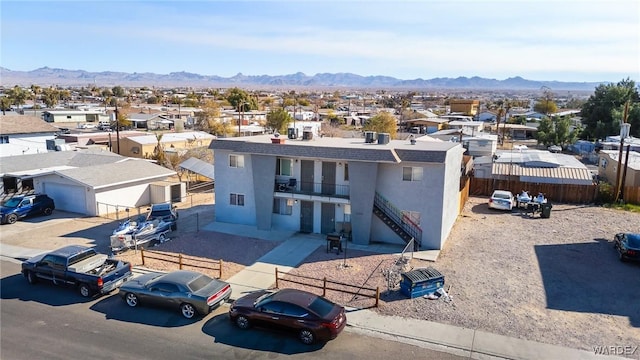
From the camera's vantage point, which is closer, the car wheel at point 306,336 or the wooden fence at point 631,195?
the car wheel at point 306,336

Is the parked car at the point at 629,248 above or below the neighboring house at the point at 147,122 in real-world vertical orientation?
below

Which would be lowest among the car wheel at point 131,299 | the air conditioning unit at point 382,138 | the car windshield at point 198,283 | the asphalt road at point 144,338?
the asphalt road at point 144,338

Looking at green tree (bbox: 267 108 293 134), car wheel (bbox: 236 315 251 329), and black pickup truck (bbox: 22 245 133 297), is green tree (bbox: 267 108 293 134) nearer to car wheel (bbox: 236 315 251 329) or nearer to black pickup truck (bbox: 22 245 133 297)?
black pickup truck (bbox: 22 245 133 297)

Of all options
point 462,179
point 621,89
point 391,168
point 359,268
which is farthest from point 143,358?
point 621,89

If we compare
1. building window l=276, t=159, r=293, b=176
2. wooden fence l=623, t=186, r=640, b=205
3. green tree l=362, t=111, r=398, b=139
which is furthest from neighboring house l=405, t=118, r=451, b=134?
building window l=276, t=159, r=293, b=176

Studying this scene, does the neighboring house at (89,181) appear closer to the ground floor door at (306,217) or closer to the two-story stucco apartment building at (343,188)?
the two-story stucco apartment building at (343,188)

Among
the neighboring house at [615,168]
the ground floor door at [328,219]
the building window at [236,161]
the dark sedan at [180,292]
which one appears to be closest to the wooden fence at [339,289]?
the dark sedan at [180,292]

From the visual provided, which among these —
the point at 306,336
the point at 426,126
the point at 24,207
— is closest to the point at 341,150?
the point at 306,336
